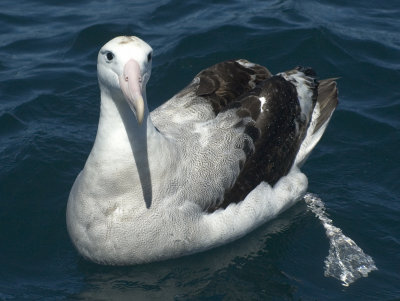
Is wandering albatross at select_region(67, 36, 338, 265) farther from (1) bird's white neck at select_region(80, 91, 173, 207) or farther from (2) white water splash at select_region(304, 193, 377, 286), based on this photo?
(2) white water splash at select_region(304, 193, 377, 286)

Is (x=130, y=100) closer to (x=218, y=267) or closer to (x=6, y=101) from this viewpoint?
(x=218, y=267)

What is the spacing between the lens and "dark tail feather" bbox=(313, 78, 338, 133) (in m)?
10.3

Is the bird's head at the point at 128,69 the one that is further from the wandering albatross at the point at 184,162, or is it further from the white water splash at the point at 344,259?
the white water splash at the point at 344,259

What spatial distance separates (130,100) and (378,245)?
12.7 feet

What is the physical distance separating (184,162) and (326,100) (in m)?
3.01

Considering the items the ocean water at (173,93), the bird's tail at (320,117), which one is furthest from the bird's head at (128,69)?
the bird's tail at (320,117)

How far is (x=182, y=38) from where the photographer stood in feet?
43.9

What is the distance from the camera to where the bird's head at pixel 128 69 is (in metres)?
6.65

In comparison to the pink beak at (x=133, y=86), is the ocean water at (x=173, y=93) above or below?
below

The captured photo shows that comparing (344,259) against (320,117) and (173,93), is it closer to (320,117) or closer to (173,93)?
(320,117)

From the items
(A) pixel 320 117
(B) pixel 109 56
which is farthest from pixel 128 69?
(A) pixel 320 117

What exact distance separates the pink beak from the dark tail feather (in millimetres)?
4086

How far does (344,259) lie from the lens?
8.67m

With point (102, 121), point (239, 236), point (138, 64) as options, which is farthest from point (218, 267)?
point (138, 64)
